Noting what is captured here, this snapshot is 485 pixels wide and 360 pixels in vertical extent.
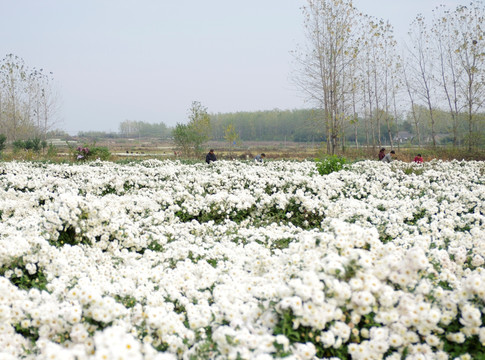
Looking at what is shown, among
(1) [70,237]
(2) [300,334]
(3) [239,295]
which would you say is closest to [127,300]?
(3) [239,295]

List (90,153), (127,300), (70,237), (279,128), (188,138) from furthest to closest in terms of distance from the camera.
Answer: (279,128) < (188,138) < (90,153) < (70,237) < (127,300)

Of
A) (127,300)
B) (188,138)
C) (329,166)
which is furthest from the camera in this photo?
(188,138)

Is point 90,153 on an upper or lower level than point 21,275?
upper

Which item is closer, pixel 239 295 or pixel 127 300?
pixel 239 295

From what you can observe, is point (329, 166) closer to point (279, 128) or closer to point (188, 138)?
point (188, 138)

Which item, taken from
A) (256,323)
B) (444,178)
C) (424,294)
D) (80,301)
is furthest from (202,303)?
(444,178)

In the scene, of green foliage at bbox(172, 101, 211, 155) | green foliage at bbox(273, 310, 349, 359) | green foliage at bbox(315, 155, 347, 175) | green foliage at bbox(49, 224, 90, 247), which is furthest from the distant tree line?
green foliage at bbox(273, 310, 349, 359)

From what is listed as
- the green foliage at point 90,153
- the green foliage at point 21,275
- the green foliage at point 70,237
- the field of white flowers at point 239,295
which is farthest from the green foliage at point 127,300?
the green foliage at point 90,153

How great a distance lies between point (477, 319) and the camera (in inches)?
106

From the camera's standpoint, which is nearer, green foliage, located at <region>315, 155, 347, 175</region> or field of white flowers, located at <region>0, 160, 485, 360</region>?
field of white flowers, located at <region>0, 160, 485, 360</region>

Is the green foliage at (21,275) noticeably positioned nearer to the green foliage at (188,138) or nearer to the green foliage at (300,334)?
the green foliage at (300,334)

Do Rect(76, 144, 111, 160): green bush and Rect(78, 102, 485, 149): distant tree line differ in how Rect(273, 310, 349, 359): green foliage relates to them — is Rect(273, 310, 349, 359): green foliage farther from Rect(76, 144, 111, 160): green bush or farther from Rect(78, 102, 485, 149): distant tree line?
Rect(78, 102, 485, 149): distant tree line

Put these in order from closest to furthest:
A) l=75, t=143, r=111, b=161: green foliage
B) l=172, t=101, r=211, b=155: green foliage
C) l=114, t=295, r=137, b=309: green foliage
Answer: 1. l=114, t=295, r=137, b=309: green foliage
2. l=75, t=143, r=111, b=161: green foliage
3. l=172, t=101, r=211, b=155: green foliage

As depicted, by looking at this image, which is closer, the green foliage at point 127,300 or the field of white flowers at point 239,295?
the field of white flowers at point 239,295
